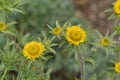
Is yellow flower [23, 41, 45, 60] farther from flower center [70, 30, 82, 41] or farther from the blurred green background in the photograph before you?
the blurred green background

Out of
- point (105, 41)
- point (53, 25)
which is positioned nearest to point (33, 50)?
point (105, 41)

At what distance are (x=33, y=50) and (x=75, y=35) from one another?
269 millimetres

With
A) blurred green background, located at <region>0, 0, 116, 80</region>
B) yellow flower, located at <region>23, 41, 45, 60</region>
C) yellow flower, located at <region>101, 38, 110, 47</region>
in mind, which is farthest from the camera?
blurred green background, located at <region>0, 0, 116, 80</region>

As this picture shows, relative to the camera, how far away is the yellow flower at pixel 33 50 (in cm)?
216

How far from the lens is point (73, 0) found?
4801mm

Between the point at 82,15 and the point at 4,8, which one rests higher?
the point at 82,15

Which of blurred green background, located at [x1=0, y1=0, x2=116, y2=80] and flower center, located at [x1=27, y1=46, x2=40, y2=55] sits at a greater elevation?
blurred green background, located at [x1=0, y1=0, x2=116, y2=80]

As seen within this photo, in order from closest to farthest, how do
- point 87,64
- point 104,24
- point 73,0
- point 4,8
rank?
point 4,8, point 87,64, point 104,24, point 73,0

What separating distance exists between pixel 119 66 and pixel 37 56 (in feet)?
1.99

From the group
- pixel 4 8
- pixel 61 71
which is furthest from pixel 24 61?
pixel 61 71

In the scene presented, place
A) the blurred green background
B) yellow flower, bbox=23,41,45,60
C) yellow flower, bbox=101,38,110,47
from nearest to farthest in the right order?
yellow flower, bbox=23,41,45,60, yellow flower, bbox=101,38,110,47, the blurred green background

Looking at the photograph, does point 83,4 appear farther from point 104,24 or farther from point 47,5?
point 47,5

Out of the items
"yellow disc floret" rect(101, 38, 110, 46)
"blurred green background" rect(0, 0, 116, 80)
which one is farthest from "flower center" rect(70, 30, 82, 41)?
"blurred green background" rect(0, 0, 116, 80)

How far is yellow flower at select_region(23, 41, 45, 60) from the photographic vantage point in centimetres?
216
